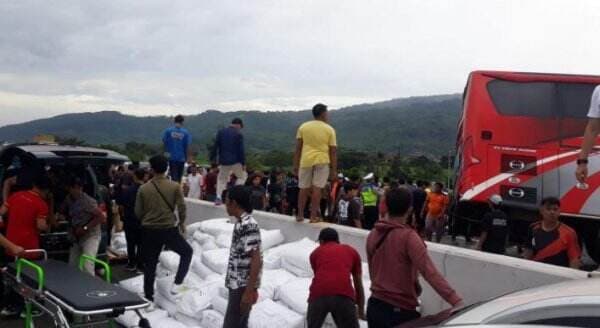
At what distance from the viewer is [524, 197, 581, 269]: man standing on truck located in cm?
605

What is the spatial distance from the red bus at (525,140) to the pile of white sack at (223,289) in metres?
3.64

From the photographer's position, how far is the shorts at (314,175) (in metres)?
8.41

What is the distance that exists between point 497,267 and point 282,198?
11.6m

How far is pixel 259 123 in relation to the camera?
11469 centimetres

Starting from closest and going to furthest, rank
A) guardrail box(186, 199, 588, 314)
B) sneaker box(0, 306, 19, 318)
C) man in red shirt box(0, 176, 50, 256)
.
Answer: guardrail box(186, 199, 588, 314) → man in red shirt box(0, 176, 50, 256) → sneaker box(0, 306, 19, 318)

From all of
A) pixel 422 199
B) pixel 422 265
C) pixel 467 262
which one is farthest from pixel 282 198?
pixel 422 265

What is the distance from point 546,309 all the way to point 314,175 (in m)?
5.77

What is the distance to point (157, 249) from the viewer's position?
7.79 m

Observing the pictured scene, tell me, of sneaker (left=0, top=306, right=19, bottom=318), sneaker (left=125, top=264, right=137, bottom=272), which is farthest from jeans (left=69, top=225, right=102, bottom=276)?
sneaker (left=125, top=264, right=137, bottom=272)

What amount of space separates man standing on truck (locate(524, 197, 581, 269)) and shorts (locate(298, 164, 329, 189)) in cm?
296

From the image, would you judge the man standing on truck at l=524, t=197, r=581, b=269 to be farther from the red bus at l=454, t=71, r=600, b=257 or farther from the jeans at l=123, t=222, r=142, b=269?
the jeans at l=123, t=222, r=142, b=269

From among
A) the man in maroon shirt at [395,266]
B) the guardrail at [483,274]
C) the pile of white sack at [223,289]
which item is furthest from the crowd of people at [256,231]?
the guardrail at [483,274]

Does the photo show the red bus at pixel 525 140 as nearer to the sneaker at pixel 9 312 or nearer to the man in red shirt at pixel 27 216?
the man in red shirt at pixel 27 216

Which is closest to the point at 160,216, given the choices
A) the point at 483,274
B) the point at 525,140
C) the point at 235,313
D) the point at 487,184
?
the point at 235,313
